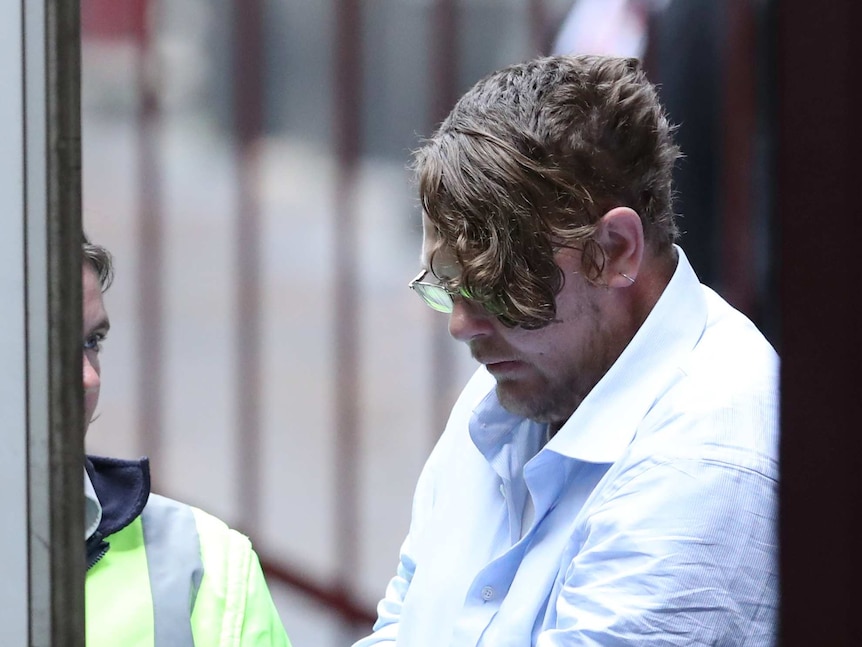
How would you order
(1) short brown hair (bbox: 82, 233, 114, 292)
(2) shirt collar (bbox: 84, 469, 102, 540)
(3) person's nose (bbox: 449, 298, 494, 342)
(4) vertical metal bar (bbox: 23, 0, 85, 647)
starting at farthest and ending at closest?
(1) short brown hair (bbox: 82, 233, 114, 292)
(2) shirt collar (bbox: 84, 469, 102, 540)
(3) person's nose (bbox: 449, 298, 494, 342)
(4) vertical metal bar (bbox: 23, 0, 85, 647)

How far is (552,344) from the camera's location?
140cm

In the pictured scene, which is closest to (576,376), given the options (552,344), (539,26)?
(552,344)

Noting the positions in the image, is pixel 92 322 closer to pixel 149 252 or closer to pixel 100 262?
pixel 100 262

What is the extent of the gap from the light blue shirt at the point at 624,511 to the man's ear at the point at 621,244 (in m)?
0.05

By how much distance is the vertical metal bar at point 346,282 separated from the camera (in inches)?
148

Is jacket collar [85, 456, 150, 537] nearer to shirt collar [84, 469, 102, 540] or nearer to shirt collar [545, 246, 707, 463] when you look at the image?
shirt collar [84, 469, 102, 540]

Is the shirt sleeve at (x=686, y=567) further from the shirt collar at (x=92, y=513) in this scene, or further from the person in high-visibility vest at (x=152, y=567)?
the shirt collar at (x=92, y=513)

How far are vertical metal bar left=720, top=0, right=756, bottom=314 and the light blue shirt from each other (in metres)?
2.19

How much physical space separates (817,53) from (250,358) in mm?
3437

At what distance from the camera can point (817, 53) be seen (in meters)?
0.61

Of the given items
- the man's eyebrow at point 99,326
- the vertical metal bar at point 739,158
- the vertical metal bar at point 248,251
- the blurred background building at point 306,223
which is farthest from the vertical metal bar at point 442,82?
the man's eyebrow at point 99,326

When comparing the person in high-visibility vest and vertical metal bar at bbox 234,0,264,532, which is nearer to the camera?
the person in high-visibility vest

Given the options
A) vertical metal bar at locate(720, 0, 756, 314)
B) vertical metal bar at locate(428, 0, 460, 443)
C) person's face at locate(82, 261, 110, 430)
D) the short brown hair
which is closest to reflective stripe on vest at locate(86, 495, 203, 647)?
person's face at locate(82, 261, 110, 430)

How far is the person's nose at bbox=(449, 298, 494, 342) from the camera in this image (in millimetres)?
1418
